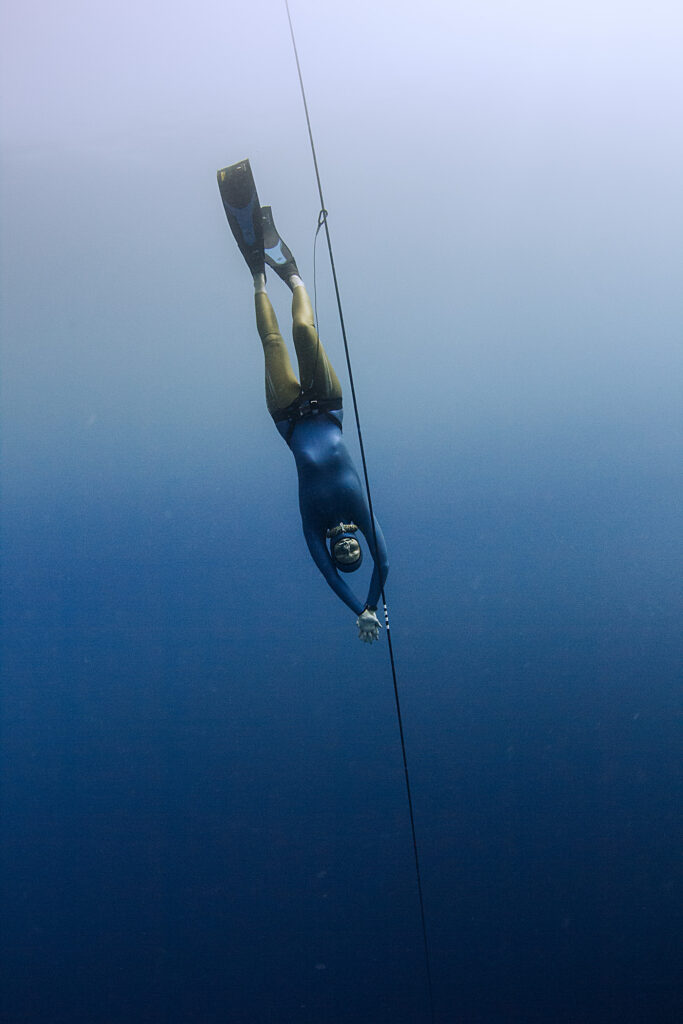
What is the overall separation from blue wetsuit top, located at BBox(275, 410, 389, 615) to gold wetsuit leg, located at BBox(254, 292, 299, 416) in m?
0.08

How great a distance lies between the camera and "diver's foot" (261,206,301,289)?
2357 mm

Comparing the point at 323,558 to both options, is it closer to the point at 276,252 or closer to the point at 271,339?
the point at 271,339

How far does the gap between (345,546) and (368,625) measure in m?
0.30

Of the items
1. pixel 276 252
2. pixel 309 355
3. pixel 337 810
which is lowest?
pixel 337 810

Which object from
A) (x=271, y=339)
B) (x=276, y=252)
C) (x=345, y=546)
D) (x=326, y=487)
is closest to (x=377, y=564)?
(x=345, y=546)

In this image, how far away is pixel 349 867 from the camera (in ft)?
10.1

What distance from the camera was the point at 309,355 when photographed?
2248 millimetres

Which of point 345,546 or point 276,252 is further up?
point 276,252

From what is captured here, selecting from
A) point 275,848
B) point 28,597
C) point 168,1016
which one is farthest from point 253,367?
point 168,1016

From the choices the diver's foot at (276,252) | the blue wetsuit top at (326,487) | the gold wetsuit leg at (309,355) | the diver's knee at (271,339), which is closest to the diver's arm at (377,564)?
the blue wetsuit top at (326,487)

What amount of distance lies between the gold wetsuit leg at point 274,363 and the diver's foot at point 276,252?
104 millimetres

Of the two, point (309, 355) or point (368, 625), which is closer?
point (309, 355)

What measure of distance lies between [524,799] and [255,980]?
57.9 inches

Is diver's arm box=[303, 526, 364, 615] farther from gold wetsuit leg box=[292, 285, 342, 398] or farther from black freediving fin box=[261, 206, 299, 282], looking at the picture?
black freediving fin box=[261, 206, 299, 282]
